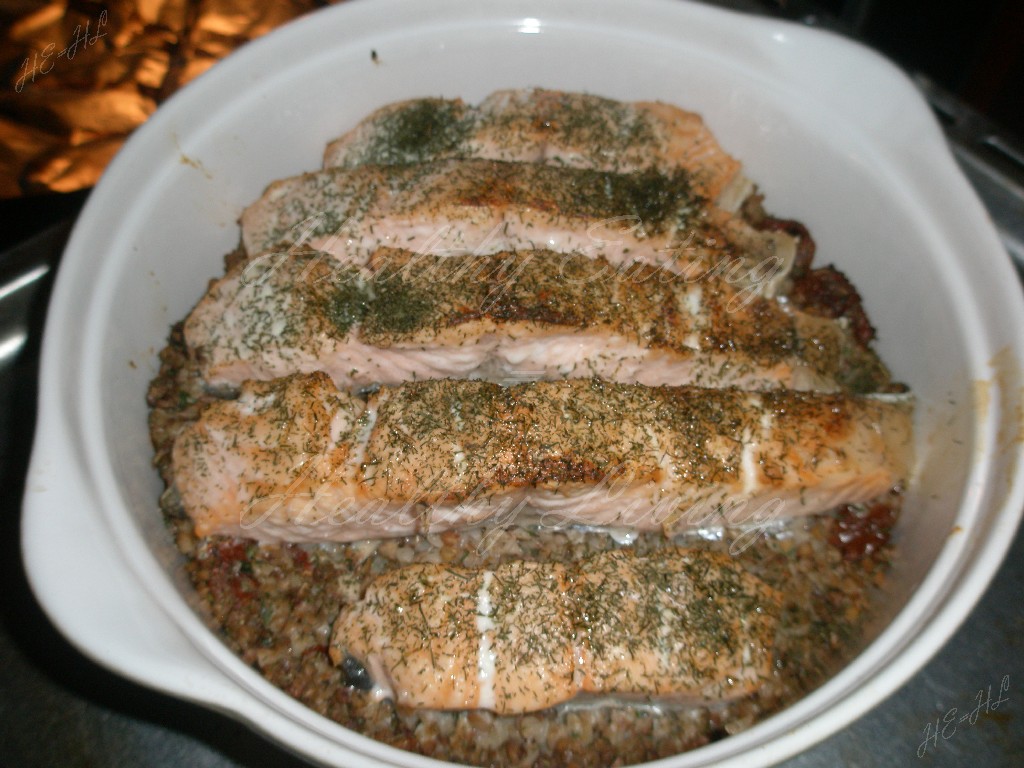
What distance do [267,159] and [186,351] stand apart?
0.79 meters

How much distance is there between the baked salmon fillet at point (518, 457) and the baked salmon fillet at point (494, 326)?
0.44 feet

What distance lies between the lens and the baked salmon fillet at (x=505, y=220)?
2449 mm

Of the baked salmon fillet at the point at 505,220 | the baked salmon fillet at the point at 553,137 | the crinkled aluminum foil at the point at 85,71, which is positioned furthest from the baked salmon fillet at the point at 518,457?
the crinkled aluminum foil at the point at 85,71

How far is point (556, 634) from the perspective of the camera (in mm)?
1844

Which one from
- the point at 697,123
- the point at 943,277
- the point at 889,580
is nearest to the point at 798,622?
the point at 889,580

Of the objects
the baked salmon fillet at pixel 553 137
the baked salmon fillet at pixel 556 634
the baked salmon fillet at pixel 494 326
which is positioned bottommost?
the baked salmon fillet at pixel 556 634

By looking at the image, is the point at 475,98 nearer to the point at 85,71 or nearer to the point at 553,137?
the point at 553,137

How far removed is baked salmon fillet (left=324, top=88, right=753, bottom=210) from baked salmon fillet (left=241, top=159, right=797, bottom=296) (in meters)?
0.14

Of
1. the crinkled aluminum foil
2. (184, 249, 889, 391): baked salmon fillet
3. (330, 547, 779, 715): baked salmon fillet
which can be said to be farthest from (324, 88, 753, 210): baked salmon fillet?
(330, 547, 779, 715): baked salmon fillet

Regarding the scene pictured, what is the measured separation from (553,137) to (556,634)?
1.83 metres

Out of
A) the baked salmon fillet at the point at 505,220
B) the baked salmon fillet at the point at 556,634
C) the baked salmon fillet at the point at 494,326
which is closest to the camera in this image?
the baked salmon fillet at the point at 556,634

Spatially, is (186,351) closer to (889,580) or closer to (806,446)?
(806,446)

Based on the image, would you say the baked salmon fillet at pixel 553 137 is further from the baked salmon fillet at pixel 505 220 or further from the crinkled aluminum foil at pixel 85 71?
the crinkled aluminum foil at pixel 85 71

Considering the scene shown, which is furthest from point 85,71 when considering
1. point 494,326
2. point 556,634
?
point 556,634
